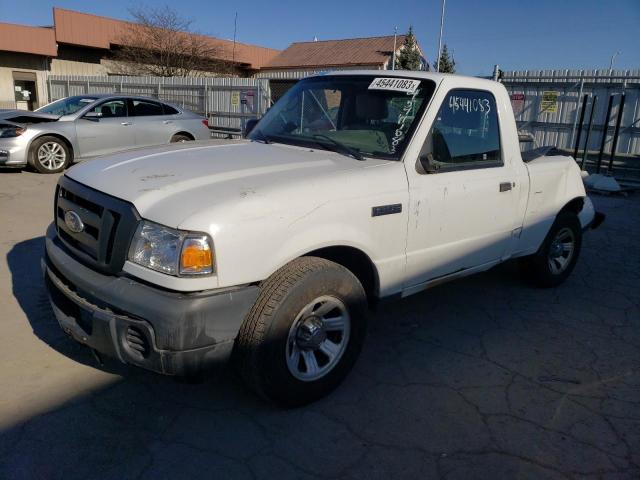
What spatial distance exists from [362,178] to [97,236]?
1.45 metres

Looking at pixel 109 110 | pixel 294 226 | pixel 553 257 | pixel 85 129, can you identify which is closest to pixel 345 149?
pixel 294 226

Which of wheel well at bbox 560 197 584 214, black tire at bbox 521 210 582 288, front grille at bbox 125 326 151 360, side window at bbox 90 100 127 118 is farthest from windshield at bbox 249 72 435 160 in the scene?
side window at bbox 90 100 127 118

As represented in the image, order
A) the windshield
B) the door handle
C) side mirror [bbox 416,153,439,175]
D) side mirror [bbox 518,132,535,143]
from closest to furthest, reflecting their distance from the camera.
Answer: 1. side mirror [bbox 416,153,439,175]
2. the windshield
3. the door handle
4. side mirror [bbox 518,132,535,143]

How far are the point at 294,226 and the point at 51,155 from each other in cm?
895

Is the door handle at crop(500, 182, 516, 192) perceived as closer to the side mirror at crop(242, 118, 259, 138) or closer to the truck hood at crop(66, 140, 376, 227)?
the truck hood at crop(66, 140, 376, 227)

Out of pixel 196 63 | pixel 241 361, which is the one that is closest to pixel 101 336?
pixel 241 361

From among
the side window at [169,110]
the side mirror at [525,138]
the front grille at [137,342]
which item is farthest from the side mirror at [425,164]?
the side window at [169,110]

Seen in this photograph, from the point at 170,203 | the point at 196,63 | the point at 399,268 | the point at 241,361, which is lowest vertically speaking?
the point at 241,361

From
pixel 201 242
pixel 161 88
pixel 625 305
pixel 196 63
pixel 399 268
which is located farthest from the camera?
pixel 196 63

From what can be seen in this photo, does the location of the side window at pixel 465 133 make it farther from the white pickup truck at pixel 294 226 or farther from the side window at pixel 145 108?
the side window at pixel 145 108

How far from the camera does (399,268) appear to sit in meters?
3.23

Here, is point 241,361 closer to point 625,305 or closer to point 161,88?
point 625,305

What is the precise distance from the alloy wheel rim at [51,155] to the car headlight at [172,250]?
8652 millimetres

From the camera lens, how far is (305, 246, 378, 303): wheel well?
9.68 ft
